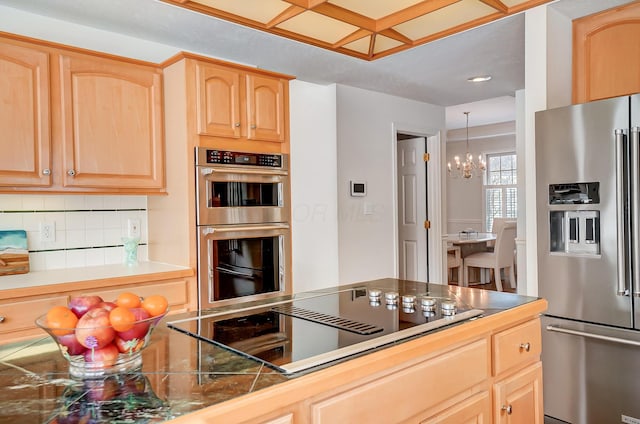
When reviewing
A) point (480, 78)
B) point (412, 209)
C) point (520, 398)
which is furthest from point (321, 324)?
point (412, 209)

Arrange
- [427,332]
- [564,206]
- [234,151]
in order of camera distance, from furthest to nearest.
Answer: [234,151] < [564,206] < [427,332]

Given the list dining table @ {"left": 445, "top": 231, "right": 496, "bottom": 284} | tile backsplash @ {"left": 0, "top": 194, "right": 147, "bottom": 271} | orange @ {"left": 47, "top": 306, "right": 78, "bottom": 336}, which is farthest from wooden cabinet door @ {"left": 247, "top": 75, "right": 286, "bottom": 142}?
dining table @ {"left": 445, "top": 231, "right": 496, "bottom": 284}

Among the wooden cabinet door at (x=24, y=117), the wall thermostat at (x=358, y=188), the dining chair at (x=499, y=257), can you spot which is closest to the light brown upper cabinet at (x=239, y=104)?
the wooden cabinet door at (x=24, y=117)

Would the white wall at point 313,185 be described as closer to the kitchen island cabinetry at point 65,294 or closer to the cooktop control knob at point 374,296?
the kitchen island cabinetry at point 65,294

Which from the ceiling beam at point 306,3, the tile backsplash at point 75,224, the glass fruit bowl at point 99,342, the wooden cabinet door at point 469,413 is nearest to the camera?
the glass fruit bowl at point 99,342

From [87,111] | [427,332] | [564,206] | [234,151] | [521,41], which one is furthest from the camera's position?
[521,41]

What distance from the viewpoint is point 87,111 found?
2648 millimetres

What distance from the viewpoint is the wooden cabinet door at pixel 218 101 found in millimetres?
2801

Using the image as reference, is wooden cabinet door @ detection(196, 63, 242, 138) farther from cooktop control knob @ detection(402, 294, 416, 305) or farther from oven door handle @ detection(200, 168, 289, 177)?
cooktop control knob @ detection(402, 294, 416, 305)

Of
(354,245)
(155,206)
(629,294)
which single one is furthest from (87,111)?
(629,294)

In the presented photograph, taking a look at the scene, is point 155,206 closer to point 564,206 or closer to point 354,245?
point 354,245

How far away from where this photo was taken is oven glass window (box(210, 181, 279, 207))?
2.87 meters

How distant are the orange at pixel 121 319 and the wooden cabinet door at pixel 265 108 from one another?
7.18ft

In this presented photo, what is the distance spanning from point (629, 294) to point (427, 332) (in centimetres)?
146
